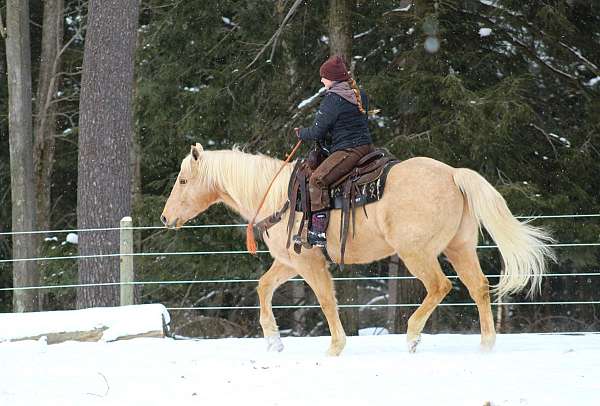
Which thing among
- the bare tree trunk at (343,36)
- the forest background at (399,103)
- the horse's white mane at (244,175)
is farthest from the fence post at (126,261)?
the bare tree trunk at (343,36)

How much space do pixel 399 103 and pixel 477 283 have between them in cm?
614

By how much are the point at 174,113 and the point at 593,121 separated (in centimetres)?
668

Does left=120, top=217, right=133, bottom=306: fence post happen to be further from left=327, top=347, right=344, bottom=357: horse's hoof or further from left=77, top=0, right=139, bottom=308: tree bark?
left=327, top=347, right=344, bottom=357: horse's hoof

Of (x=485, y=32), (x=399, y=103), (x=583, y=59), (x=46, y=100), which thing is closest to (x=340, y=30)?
(x=399, y=103)

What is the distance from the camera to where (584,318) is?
16016 mm

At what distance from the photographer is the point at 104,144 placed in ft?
32.6

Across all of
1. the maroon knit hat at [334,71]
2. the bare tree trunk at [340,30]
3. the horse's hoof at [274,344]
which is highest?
the bare tree trunk at [340,30]

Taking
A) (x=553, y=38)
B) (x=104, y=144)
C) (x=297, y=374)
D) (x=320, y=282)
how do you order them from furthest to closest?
1. (x=553, y=38)
2. (x=104, y=144)
3. (x=320, y=282)
4. (x=297, y=374)

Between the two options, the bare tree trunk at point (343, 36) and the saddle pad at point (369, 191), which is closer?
the saddle pad at point (369, 191)

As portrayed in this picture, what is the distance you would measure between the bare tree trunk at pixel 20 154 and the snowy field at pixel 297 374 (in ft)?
25.5

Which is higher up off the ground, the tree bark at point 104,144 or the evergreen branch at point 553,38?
the evergreen branch at point 553,38

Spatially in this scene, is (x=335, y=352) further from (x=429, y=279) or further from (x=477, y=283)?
(x=477, y=283)

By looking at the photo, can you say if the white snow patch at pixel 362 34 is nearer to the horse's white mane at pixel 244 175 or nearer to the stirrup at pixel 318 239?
the horse's white mane at pixel 244 175

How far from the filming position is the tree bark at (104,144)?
9.91 m
